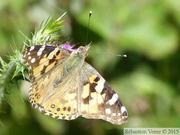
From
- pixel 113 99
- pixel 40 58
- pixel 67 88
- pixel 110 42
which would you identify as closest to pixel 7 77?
pixel 40 58

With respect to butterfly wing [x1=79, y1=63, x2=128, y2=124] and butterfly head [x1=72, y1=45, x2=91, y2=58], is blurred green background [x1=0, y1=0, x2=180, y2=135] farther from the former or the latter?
butterfly wing [x1=79, y1=63, x2=128, y2=124]

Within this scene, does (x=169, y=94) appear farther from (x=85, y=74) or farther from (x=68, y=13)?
(x=85, y=74)

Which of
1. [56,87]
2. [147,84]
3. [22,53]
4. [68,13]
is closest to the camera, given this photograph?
[22,53]

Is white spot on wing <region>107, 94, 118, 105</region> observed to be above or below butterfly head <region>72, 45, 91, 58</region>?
below

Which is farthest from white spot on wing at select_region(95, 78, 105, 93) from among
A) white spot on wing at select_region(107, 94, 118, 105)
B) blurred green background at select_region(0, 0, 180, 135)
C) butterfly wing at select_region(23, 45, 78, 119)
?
blurred green background at select_region(0, 0, 180, 135)

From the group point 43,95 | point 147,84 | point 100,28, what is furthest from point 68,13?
point 43,95

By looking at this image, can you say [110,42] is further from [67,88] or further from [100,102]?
[100,102]
